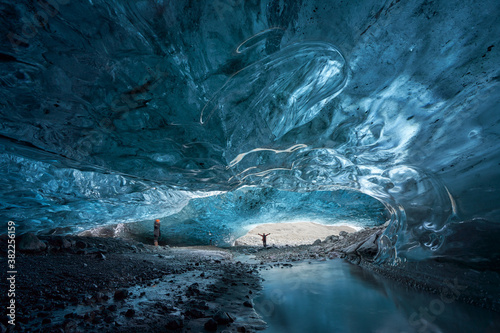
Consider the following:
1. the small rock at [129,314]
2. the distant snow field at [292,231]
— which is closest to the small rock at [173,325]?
the small rock at [129,314]

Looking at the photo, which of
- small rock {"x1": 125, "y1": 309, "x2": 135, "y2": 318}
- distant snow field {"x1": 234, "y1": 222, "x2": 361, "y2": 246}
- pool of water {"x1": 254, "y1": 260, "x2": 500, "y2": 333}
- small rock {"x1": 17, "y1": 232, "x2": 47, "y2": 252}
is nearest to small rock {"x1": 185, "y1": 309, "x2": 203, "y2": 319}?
small rock {"x1": 125, "y1": 309, "x2": 135, "y2": 318}

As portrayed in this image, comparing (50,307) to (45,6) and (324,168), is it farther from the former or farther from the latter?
(324,168)

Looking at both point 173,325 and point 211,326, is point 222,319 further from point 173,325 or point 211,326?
point 173,325

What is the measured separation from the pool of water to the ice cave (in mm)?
26

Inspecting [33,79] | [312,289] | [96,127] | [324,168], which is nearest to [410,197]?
[324,168]

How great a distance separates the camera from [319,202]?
967 cm

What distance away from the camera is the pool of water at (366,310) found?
74.3 inches

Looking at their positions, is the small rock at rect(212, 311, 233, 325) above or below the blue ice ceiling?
below

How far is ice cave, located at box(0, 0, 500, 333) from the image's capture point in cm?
191

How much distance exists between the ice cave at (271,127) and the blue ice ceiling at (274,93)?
0.06ft

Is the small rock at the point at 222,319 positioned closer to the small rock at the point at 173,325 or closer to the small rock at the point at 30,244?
the small rock at the point at 173,325

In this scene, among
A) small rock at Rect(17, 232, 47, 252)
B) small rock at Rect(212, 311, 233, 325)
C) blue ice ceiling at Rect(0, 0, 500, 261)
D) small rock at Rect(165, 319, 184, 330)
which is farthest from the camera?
small rock at Rect(17, 232, 47, 252)

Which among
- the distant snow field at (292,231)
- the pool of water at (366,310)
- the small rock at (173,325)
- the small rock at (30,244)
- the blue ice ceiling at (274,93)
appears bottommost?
the distant snow field at (292,231)

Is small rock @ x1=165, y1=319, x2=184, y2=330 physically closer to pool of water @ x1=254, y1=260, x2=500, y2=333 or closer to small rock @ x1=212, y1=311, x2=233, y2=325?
small rock @ x1=212, y1=311, x2=233, y2=325
